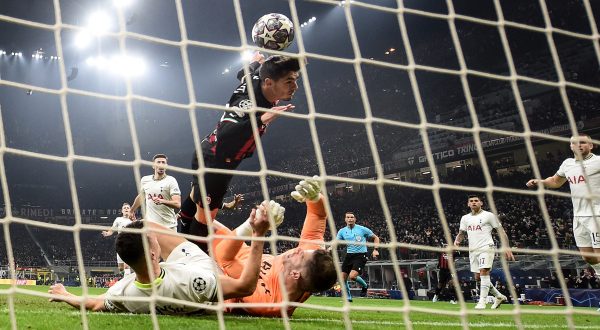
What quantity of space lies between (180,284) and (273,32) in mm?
2069

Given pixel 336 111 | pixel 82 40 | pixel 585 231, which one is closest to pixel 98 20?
pixel 82 40

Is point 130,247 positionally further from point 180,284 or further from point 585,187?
point 585,187

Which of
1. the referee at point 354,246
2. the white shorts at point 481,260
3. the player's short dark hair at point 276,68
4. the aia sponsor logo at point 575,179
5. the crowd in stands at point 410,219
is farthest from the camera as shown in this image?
the crowd in stands at point 410,219

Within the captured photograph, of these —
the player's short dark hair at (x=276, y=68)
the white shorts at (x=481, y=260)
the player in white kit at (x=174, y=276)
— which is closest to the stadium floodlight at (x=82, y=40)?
the white shorts at (x=481, y=260)

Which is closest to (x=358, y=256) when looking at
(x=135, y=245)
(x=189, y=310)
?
(x=189, y=310)

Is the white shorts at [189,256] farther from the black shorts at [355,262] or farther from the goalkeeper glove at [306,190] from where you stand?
the black shorts at [355,262]

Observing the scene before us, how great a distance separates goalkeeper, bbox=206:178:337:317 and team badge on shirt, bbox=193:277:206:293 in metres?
0.31

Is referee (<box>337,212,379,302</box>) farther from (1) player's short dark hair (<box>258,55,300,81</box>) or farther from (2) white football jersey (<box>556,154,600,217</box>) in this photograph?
(1) player's short dark hair (<box>258,55,300,81</box>)

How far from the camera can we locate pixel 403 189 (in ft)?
72.6

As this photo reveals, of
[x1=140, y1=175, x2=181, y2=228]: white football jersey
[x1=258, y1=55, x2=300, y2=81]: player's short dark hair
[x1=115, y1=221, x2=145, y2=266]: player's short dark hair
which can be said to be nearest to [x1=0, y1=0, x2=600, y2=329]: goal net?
[x1=140, y1=175, x2=181, y2=228]: white football jersey

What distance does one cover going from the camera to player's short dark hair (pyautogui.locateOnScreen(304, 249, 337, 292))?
329cm

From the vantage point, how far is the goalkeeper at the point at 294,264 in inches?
130

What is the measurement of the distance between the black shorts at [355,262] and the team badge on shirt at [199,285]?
18.9ft

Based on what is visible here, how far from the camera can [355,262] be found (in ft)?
28.5
